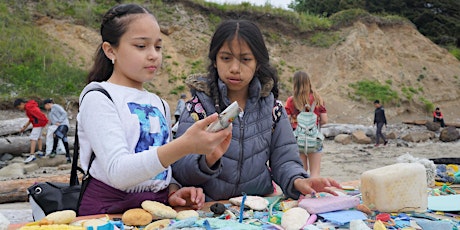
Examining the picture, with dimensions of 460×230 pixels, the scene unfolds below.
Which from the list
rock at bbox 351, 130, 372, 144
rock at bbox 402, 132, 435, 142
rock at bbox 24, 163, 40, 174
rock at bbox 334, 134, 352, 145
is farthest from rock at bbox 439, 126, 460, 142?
rock at bbox 24, 163, 40, 174

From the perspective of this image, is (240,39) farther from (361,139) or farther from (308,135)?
(361,139)

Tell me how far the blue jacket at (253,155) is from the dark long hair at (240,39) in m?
0.05

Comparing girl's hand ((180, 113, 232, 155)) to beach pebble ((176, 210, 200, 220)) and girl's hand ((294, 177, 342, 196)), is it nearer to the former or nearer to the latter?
beach pebble ((176, 210, 200, 220))

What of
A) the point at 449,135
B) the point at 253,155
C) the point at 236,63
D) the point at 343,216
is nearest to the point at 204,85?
the point at 236,63

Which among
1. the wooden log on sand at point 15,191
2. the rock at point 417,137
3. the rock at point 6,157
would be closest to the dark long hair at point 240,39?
the wooden log on sand at point 15,191

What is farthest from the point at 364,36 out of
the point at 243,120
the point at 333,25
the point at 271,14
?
the point at 243,120

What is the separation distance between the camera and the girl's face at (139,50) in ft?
5.83

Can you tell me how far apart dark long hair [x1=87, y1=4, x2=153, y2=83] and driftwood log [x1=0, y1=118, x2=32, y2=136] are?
9.50 m

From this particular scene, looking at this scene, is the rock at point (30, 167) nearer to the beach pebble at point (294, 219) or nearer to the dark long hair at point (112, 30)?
the dark long hair at point (112, 30)

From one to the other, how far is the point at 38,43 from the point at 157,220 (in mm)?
14684

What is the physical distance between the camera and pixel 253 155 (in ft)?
7.07

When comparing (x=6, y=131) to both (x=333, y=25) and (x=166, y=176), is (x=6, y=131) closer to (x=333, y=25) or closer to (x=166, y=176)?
(x=166, y=176)

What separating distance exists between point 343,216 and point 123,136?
952 mm

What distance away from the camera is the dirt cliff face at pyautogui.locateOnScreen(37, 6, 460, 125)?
53.0ft
